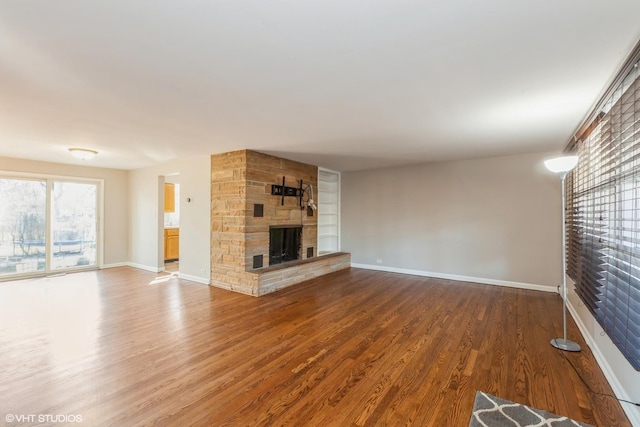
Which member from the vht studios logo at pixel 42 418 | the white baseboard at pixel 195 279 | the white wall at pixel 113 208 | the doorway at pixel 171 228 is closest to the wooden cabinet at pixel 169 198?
the doorway at pixel 171 228

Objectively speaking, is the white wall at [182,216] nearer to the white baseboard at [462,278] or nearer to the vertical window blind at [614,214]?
the white baseboard at [462,278]

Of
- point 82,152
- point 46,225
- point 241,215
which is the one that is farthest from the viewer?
point 46,225

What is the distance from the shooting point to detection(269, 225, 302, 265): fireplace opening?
5.54 meters

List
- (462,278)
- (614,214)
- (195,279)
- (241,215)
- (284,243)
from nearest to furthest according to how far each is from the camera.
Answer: (614,214)
(241,215)
(195,279)
(462,278)
(284,243)

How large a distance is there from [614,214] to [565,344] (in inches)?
57.5

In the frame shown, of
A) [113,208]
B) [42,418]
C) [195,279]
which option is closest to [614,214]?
[42,418]

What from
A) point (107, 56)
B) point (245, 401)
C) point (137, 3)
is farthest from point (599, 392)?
point (107, 56)

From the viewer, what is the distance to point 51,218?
6047mm

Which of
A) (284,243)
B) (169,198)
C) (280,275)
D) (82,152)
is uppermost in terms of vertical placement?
(82,152)

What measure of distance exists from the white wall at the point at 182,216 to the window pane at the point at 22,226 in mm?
1668

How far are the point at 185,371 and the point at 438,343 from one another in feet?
7.96

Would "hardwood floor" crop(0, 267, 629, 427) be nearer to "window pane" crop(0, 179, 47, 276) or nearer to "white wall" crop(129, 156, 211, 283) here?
"white wall" crop(129, 156, 211, 283)

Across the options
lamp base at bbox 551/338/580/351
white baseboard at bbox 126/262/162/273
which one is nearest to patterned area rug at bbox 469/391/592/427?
lamp base at bbox 551/338/580/351

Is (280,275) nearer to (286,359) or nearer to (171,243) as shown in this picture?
(286,359)
